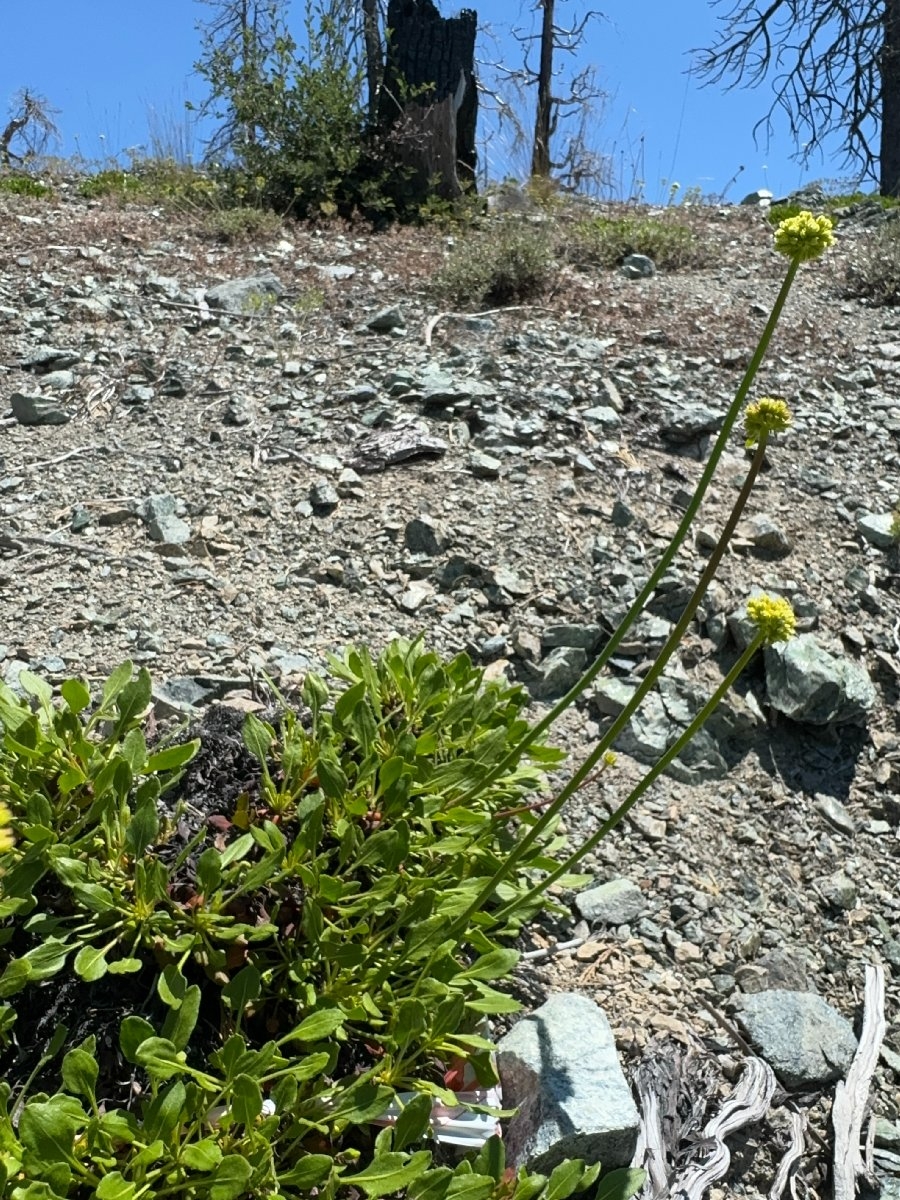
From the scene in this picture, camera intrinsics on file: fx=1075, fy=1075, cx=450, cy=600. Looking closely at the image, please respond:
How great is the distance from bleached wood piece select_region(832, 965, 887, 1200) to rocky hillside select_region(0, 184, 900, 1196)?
4 centimetres

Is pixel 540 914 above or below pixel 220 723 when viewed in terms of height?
below

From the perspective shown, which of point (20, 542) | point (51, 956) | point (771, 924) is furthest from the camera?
point (20, 542)

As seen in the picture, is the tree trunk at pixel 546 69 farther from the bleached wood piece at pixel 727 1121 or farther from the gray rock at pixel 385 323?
the bleached wood piece at pixel 727 1121

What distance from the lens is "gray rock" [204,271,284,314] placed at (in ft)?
18.1

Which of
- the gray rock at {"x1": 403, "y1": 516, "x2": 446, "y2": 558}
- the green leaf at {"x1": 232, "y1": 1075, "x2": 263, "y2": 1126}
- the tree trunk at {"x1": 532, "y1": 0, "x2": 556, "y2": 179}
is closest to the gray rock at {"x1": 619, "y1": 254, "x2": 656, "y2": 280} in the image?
the gray rock at {"x1": 403, "y1": 516, "x2": 446, "y2": 558}

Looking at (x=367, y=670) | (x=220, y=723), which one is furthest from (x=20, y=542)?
(x=367, y=670)

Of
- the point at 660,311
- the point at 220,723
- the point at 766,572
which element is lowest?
the point at 220,723

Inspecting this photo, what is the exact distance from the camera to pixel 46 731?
7.64 ft

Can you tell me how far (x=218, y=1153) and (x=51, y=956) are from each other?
1.59 ft

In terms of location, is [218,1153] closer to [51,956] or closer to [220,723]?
[51,956]

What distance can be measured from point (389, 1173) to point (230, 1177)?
27cm

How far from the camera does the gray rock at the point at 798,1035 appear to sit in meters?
2.44

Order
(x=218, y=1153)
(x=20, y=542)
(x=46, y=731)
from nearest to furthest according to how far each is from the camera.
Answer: (x=218, y=1153)
(x=46, y=731)
(x=20, y=542)

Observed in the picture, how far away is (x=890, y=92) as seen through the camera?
498 inches
